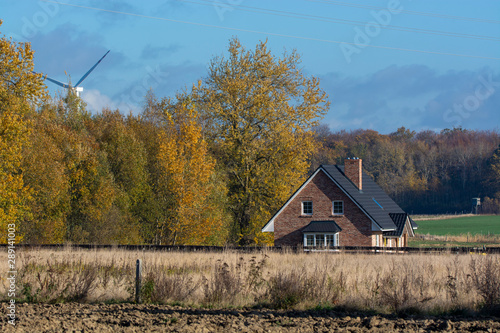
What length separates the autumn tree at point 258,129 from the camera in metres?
41.4

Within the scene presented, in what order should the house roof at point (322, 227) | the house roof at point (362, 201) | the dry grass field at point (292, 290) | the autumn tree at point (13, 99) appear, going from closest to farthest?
1. the dry grass field at point (292, 290)
2. the autumn tree at point (13, 99)
3. the house roof at point (322, 227)
4. the house roof at point (362, 201)

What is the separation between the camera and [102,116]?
55.2 m

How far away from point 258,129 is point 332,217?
852 cm

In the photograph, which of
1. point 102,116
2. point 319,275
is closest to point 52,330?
point 319,275

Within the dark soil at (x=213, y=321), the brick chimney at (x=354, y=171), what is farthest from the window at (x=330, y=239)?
the dark soil at (x=213, y=321)

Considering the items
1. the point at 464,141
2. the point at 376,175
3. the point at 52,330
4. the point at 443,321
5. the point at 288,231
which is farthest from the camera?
the point at 464,141

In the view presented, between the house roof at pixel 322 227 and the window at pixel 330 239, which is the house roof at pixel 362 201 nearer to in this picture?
the house roof at pixel 322 227

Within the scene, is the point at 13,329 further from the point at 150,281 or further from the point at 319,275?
the point at 319,275

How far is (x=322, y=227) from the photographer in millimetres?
38656

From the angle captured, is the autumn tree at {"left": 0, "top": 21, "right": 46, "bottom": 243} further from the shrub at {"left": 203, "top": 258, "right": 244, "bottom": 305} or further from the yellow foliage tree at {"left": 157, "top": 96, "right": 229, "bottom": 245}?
the shrub at {"left": 203, "top": 258, "right": 244, "bottom": 305}

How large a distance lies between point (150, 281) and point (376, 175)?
4493 inches

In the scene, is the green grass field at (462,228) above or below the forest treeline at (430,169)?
below

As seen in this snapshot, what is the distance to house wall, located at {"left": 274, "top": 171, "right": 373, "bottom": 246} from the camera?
3888cm

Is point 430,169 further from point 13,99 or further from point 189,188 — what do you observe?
point 13,99
